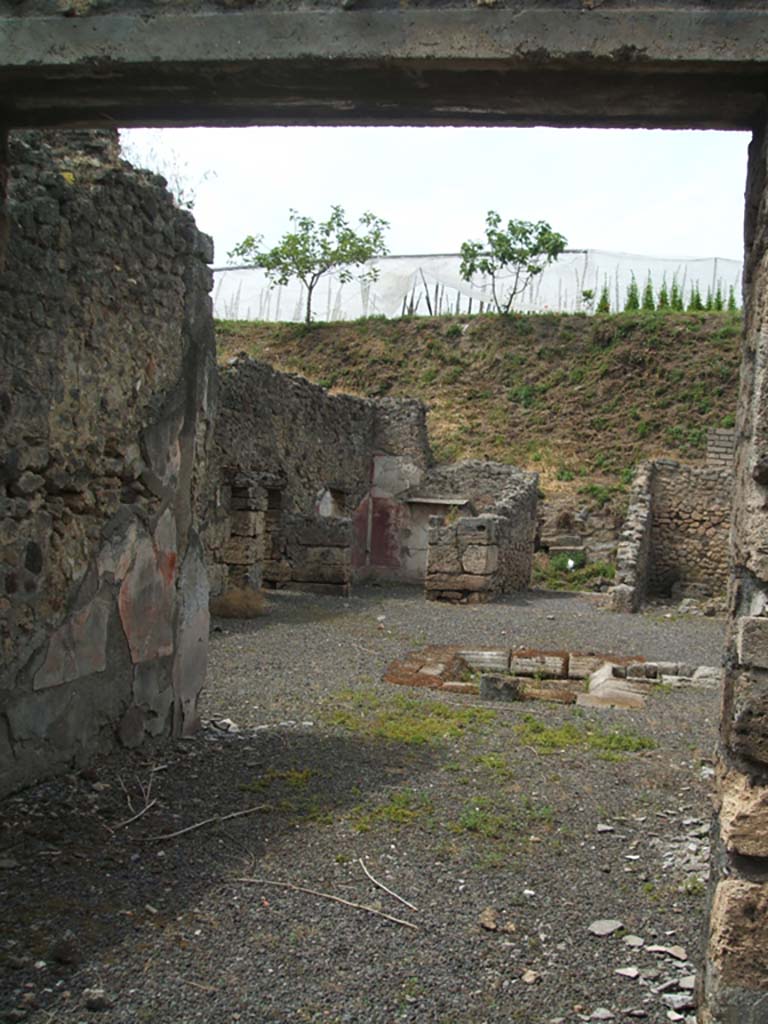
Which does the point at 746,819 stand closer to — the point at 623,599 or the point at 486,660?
the point at 486,660

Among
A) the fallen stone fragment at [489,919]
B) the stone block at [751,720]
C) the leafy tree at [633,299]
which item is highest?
the leafy tree at [633,299]

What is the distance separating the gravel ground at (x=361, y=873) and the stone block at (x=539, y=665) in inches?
117

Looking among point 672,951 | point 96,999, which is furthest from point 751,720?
point 96,999

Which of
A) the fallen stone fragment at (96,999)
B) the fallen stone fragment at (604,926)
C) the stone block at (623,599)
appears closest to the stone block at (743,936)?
the fallen stone fragment at (604,926)

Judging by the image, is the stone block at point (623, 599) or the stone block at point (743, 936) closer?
the stone block at point (743, 936)

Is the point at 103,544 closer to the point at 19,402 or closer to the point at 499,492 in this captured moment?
the point at 19,402

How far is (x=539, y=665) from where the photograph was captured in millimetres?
10203

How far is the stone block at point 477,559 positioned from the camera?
1644 cm

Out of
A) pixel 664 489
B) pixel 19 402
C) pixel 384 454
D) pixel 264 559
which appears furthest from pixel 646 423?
pixel 19 402

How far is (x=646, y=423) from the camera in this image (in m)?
27.7

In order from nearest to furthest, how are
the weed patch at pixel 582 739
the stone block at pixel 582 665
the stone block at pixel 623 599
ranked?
the weed patch at pixel 582 739 → the stone block at pixel 582 665 → the stone block at pixel 623 599

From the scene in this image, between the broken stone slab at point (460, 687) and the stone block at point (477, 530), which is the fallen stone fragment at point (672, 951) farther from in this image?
the stone block at point (477, 530)

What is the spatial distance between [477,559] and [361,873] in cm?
1251

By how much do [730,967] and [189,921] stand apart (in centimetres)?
187
